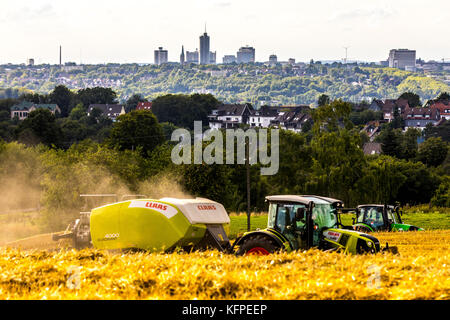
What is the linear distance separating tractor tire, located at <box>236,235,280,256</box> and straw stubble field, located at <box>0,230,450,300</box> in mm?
2954

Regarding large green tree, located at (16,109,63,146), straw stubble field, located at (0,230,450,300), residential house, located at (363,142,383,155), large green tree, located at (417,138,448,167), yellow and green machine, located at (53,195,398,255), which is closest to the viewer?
straw stubble field, located at (0,230,450,300)

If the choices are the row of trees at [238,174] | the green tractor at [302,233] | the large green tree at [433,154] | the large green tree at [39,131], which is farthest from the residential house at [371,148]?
the green tractor at [302,233]

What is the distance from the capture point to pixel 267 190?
89.0 metres

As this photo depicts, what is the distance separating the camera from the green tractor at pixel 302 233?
18.5 meters

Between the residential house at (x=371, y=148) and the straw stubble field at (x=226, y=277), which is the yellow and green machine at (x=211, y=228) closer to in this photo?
the straw stubble field at (x=226, y=277)

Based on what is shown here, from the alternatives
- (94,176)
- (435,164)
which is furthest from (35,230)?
(435,164)

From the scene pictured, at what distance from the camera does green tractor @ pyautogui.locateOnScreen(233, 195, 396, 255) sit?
60.6 feet

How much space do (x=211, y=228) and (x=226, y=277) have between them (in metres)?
8.82

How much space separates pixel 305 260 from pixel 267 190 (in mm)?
74544

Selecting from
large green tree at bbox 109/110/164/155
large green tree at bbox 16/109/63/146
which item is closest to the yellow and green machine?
large green tree at bbox 109/110/164/155

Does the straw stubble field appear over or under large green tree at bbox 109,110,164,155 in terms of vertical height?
over

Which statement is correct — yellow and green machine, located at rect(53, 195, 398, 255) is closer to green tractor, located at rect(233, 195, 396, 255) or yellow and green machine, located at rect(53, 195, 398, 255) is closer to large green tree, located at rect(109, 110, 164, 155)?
green tractor, located at rect(233, 195, 396, 255)

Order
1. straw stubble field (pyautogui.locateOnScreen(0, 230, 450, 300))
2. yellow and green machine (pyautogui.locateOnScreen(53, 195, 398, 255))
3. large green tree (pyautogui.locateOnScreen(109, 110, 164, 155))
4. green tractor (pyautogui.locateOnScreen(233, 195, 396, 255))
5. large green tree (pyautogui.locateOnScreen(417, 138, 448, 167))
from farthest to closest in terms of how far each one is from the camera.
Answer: large green tree (pyautogui.locateOnScreen(417, 138, 448, 167)) < large green tree (pyautogui.locateOnScreen(109, 110, 164, 155)) < yellow and green machine (pyautogui.locateOnScreen(53, 195, 398, 255)) < green tractor (pyautogui.locateOnScreen(233, 195, 396, 255)) < straw stubble field (pyautogui.locateOnScreen(0, 230, 450, 300))
